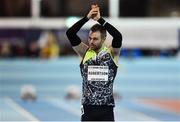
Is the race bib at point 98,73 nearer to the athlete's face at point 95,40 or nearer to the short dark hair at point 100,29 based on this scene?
the athlete's face at point 95,40

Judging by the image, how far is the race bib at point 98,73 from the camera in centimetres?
784

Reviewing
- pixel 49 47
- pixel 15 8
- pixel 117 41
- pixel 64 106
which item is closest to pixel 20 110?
pixel 64 106

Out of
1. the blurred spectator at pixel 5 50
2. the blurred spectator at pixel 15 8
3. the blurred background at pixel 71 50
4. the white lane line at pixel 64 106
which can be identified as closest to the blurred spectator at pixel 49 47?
the blurred background at pixel 71 50

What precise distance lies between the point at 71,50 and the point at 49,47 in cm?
88

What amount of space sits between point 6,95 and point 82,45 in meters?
14.7

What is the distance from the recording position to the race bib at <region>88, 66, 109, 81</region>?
7844mm

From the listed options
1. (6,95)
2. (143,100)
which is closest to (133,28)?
(143,100)

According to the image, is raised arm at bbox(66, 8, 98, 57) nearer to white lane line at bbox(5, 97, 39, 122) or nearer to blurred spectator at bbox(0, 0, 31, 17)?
white lane line at bbox(5, 97, 39, 122)

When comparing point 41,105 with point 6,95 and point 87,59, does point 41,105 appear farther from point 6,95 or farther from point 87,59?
point 87,59

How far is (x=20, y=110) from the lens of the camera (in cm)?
1761

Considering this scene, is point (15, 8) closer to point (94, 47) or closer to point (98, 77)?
point (94, 47)

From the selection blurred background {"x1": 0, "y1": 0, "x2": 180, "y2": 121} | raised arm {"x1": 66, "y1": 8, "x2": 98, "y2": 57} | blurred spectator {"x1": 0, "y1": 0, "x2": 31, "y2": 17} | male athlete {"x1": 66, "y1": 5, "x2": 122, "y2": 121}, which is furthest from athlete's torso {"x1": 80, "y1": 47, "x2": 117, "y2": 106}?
blurred spectator {"x1": 0, "y1": 0, "x2": 31, "y2": 17}

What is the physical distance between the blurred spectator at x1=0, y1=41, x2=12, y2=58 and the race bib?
1460 centimetres

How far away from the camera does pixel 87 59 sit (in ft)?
26.1
